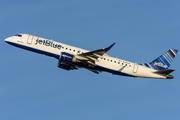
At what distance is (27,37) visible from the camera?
58.5m

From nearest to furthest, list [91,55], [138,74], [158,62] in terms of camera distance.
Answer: [91,55] < [138,74] < [158,62]

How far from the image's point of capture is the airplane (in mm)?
56312

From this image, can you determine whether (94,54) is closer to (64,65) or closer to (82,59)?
(82,59)

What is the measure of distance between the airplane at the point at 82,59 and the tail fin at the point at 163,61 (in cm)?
203

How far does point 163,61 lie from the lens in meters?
64.3

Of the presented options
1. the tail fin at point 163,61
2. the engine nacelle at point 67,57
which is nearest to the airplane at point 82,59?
the engine nacelle at point 67,57

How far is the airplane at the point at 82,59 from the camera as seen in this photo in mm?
56312

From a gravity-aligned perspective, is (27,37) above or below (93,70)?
above

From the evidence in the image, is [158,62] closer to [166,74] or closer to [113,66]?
[166,74]

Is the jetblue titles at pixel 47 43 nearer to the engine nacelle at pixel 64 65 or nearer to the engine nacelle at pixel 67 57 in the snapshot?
the engine nacelle at pixel 67 57

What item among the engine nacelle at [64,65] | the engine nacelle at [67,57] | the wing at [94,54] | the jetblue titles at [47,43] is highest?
the jetblue titles at [47,43]

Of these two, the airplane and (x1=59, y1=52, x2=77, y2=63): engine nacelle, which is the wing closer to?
the airplane

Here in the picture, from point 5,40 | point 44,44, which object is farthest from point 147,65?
point 5,40

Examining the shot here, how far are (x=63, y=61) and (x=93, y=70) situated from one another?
842 centimetres
